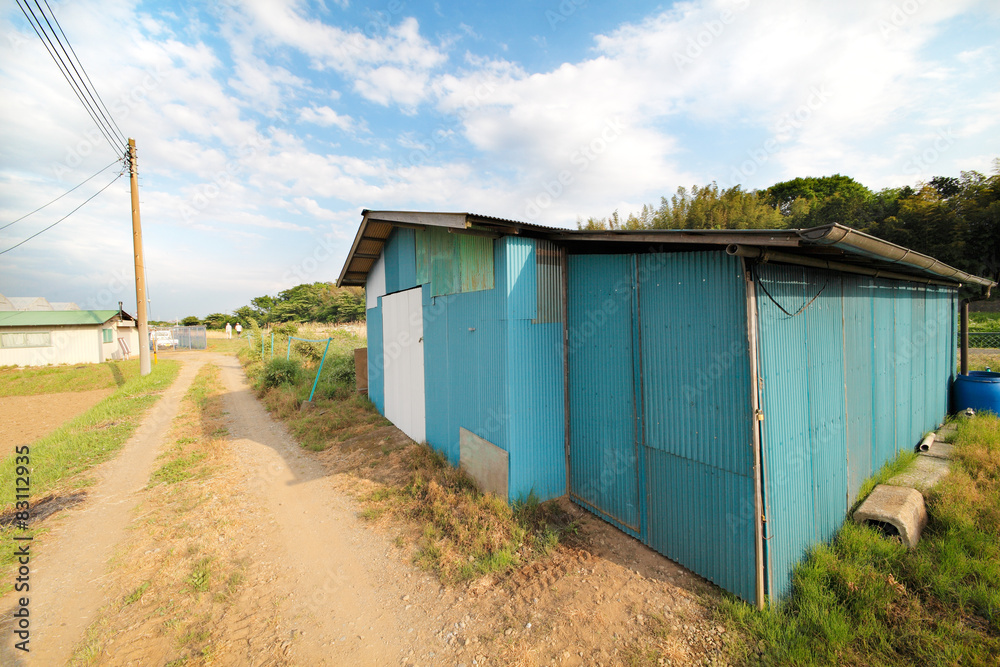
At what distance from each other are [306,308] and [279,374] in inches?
1257

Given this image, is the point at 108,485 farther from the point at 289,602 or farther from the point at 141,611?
the point at 289,602

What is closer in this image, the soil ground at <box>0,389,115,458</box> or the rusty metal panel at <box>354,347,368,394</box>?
the soil ground at <box>0,389,115,458</box>

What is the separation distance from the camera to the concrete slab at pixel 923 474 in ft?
14.3

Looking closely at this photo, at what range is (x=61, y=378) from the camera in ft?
52.6

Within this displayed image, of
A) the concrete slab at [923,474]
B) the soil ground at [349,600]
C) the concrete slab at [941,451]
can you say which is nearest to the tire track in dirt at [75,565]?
the soil ground at [349,600]

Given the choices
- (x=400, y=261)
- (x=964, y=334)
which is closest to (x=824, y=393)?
(x=400, y=261)

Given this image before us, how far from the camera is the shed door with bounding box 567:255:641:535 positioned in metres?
3.97

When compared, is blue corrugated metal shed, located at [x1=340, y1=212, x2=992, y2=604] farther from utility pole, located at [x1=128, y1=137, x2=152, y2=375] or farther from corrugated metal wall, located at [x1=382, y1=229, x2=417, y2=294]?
utility pole, located at [x1=128, y1=137, x2=152, y2=375]

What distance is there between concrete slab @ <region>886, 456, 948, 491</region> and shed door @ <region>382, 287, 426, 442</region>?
647cm

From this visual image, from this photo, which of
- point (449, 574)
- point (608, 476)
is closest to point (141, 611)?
point (449, 574)

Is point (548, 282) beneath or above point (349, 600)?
above

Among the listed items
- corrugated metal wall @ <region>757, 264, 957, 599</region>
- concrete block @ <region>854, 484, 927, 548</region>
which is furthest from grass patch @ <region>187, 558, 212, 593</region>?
concrete block @ <region>854, 484, 927, 548</region>

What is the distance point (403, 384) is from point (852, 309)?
22.9 ft

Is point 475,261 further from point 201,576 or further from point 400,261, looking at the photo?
point 201,576
